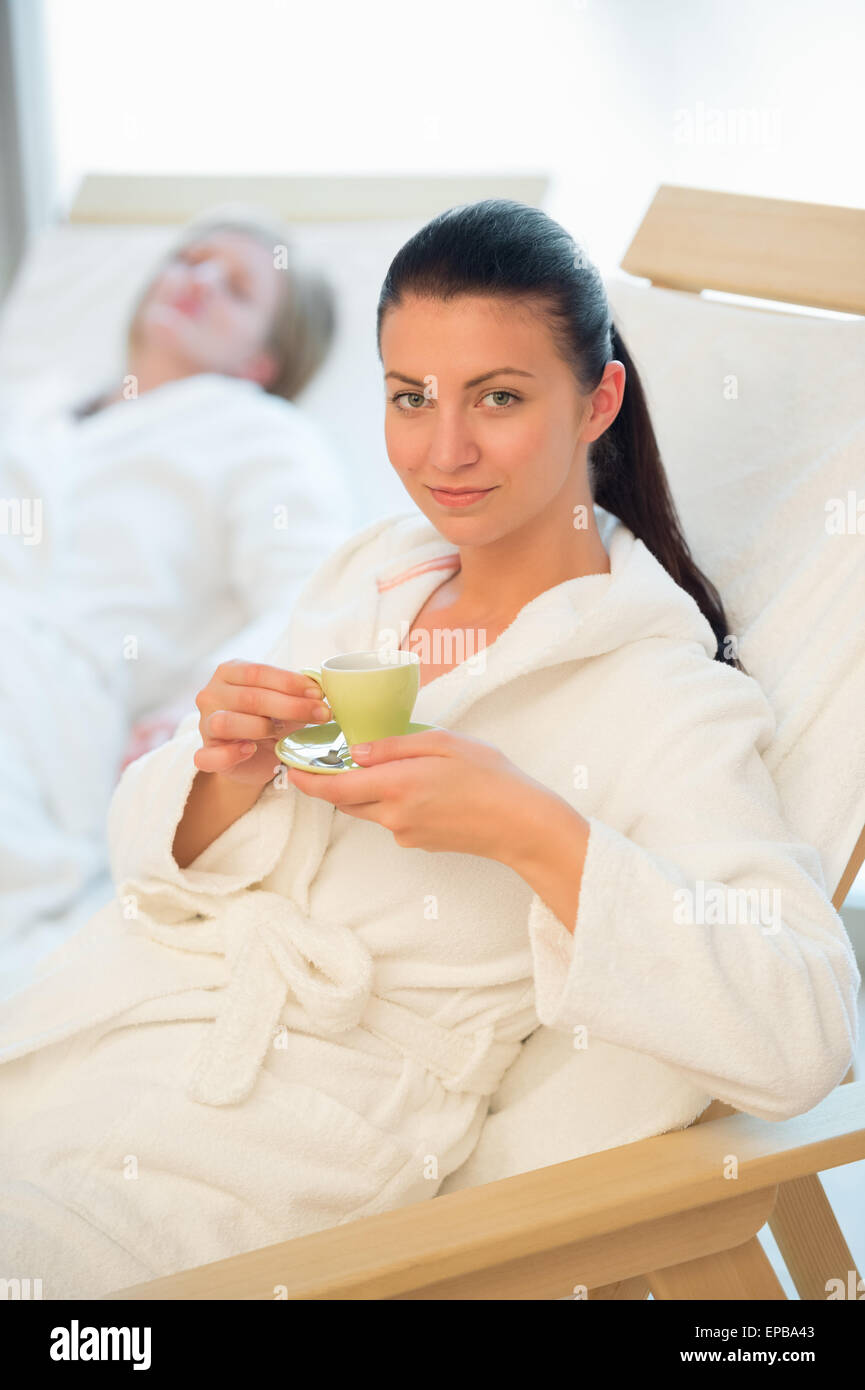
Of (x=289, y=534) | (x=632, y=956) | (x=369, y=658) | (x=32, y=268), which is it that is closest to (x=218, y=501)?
(x=289, y=534)

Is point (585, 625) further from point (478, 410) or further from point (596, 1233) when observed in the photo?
point (596, 1233)

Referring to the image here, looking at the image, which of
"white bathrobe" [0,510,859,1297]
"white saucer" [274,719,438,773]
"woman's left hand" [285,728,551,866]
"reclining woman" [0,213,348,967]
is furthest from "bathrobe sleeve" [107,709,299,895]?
"reclining woman" [0,213,348,967]

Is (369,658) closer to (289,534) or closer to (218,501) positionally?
(289,534)

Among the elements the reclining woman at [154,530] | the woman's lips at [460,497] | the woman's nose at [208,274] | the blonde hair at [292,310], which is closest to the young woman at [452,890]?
the woman's lips at [460,497]

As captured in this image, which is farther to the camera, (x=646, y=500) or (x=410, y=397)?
(x=646, y=500)

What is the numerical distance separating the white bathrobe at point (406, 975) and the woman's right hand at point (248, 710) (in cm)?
10

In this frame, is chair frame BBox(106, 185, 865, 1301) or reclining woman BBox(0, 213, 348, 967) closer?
chair frame BBox(106, 185, 865, 1301)

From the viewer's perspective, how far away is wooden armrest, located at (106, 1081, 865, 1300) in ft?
2.84

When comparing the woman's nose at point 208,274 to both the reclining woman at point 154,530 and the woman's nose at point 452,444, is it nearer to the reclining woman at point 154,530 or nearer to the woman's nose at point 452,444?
the reclining woman at point 154,530

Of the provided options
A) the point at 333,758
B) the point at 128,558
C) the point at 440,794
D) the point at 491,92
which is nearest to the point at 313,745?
the point at 333,758

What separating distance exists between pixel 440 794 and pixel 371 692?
0.10m

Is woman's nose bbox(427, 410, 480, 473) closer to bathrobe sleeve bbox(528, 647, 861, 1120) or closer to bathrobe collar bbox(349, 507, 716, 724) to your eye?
bathrobe collar bbox(349, 507, 716, 724)

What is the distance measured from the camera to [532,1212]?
0.92 m

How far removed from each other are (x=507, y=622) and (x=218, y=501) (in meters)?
1.19
